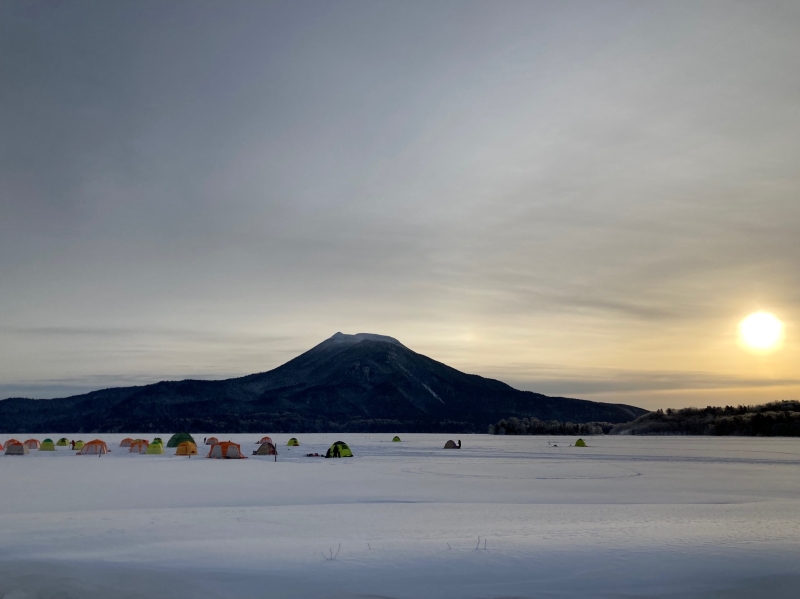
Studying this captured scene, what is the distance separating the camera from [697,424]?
156m

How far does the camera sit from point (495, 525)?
50.2 feet

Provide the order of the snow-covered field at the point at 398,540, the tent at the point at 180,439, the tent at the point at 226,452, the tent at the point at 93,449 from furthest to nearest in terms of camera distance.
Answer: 1. the tent at the point at 180,439
2. the tent at the point at 93,449
3. the tent at the point at 226,452
4. the snow-covered field at the point at 398,540

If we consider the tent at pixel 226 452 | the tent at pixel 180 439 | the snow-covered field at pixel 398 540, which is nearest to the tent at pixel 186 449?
the tent at pixel 180 439

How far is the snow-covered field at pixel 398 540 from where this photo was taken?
32.7 ft

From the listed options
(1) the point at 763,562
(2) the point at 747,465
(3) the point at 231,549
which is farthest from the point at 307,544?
(2) the point at 747,465

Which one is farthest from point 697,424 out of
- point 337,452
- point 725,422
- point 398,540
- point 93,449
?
point 398,540

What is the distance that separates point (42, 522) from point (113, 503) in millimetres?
4305

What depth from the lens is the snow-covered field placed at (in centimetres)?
995

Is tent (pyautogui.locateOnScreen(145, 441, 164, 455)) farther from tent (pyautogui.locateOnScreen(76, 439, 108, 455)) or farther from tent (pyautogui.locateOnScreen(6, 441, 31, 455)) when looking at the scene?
tent (pyautogui.locateOnScreen(6, 441, 31, 455))

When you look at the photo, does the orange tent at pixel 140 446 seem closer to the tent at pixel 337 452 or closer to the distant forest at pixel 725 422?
the tent at pixel 337 452

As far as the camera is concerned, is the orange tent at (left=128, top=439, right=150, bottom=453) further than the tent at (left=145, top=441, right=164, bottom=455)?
Yes

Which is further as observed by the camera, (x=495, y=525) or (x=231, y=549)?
(x=495, y=525)

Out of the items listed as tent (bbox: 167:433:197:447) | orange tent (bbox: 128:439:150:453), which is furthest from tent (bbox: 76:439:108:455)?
tent (bbox: 167:433:197:447)

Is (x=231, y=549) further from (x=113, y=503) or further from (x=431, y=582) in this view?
(x=113, y=503)
